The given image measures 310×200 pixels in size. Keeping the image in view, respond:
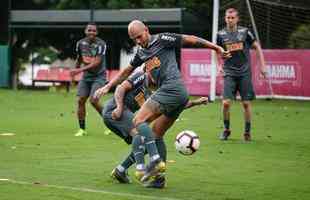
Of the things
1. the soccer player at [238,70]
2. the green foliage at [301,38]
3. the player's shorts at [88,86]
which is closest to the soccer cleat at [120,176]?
the soccer player at [238,70]

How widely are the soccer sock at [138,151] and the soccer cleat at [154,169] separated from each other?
13cm

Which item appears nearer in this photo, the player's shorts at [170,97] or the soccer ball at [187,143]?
the player's shorts at [170,97]

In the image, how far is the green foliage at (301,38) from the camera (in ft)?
104

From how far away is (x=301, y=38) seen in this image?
3192cm

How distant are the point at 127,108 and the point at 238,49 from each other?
17.8 feet

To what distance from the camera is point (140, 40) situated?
10.5 meters

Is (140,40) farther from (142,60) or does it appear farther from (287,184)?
(287,184)

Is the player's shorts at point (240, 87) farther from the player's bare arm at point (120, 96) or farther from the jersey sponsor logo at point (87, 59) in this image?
the player's bare arm at point (120, 96)

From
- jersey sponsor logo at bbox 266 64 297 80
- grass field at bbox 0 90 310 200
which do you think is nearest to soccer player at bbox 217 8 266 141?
grass field at bbox 0 90 310 200

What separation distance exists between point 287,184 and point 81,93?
7.45 meters

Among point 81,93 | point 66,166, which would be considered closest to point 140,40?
point 66,166

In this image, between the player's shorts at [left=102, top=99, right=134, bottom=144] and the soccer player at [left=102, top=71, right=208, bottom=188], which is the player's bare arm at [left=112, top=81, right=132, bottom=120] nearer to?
the soccer player at [left=102, top=71, right=208, bottom=188]

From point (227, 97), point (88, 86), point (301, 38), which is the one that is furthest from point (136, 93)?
point (301, 38)

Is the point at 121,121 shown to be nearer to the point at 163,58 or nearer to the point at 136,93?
the point at 136,93
